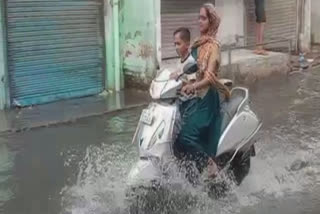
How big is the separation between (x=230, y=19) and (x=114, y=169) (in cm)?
730

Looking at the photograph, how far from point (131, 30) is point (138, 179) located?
6062 millimetres

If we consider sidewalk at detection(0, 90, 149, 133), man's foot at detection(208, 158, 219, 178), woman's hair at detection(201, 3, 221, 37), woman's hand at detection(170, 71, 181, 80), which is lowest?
sidewalk at detection(0, 90, 149, 133)

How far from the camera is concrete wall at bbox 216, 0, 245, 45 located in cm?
1276

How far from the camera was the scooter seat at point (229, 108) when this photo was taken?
555 cm

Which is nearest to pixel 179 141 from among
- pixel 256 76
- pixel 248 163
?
pixel 248 163

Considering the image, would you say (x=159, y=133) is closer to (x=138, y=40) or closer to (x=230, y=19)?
(x=138, y=40)

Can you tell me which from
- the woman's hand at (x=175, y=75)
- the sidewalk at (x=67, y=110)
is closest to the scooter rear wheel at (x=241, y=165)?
the woman's hand at (x=175, y=75)

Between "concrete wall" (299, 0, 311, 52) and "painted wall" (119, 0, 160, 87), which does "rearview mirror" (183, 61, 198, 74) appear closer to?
"painted wall" (119, 0, 160, 87)

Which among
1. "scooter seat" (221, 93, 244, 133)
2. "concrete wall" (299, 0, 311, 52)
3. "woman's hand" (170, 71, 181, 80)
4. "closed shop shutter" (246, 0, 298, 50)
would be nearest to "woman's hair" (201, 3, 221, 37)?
"woman's hand" (170, 71, 181, 80)

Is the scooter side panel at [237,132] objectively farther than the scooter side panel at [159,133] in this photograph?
Yes

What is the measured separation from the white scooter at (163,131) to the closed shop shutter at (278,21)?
8.02 m

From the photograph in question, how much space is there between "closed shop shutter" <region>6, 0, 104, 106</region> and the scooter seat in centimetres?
465

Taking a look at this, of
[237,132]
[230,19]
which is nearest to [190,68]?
[237,132]

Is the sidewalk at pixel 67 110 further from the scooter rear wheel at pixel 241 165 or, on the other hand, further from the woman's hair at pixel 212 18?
the woman's hair at pixel 212 18
